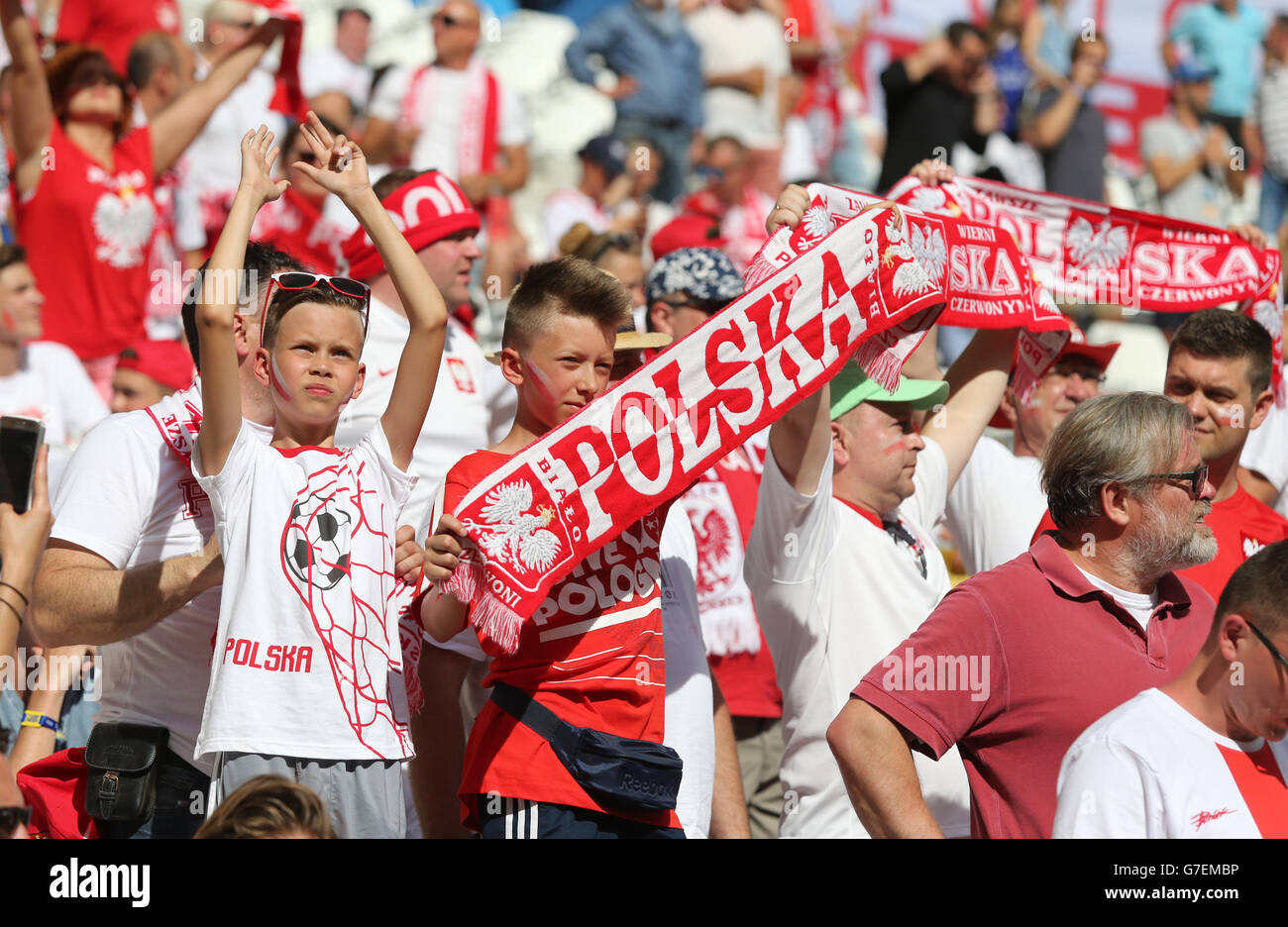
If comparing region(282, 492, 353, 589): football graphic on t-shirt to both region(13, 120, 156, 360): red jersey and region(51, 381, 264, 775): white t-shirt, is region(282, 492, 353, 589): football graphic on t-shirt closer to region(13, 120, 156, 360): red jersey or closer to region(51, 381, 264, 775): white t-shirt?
region(51, 381, 264, 775): white t-shirt

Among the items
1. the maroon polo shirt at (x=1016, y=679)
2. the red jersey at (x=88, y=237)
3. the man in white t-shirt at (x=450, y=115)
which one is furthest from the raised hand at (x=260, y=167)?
the man in white t-shirt at (x=450, y=115)

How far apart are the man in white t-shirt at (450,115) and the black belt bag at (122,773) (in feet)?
20.2

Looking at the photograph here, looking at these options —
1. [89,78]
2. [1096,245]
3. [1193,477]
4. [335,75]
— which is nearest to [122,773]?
[1193,477]

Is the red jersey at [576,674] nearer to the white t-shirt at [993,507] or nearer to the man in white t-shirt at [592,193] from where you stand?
the white t-shirt at [993,507]

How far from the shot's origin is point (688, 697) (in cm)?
431

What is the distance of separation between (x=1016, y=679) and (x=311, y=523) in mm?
1575

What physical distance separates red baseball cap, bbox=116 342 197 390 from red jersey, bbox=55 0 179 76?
3540 mm

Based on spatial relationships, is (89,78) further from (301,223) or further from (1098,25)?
(1098,25)

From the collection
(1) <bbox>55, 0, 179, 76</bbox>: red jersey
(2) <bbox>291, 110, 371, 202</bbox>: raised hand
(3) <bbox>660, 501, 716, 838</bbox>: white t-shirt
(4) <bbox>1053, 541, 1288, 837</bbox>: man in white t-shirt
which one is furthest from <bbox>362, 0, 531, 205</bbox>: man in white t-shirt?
(4) <bbox>1053, 541, 1288, 837</bbox>: man in white t-shirt

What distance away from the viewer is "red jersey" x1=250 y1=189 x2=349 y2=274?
7.95 metres

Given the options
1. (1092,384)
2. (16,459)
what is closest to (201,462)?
(16,459)
